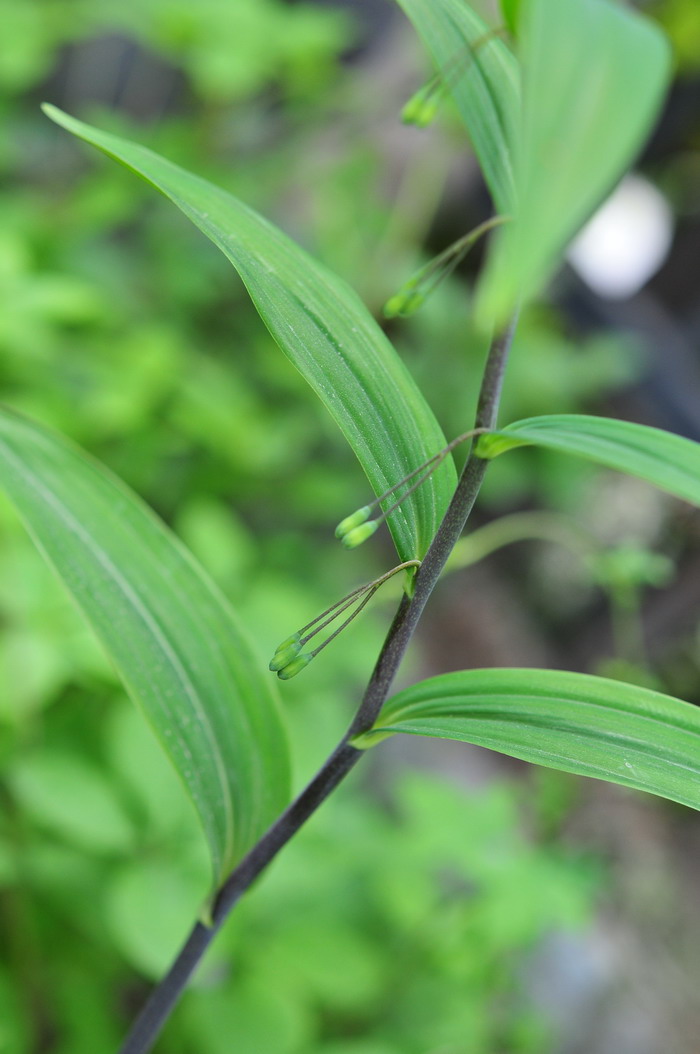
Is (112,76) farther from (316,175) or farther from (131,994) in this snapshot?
(131,994)

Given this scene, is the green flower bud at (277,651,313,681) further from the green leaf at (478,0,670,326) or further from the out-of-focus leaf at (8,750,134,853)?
the out-of-focus leaf at (8,750,134,853)

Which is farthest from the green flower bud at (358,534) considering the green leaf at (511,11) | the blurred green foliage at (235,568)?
the blurred green foliage at (235,568)

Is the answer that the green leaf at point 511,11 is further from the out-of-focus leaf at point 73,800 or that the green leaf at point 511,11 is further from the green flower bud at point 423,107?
the out-of-focus leaf at point 73,800

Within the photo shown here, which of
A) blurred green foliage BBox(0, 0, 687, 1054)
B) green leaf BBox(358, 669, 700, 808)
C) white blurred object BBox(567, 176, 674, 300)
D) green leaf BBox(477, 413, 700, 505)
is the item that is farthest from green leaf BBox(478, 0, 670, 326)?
white blurred object BBox(567, 176, 674, 300)

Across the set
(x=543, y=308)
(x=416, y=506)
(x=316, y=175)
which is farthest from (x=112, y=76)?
(x=416, y=506)

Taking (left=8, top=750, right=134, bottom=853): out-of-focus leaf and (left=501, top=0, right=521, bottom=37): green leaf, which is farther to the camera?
(left=8, top=750, right=134, bottom=853): out-of-focus leaf

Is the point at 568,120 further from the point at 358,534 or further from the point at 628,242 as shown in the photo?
the point at 628,242

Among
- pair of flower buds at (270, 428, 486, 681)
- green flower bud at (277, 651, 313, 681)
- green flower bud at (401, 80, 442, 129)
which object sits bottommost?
green flower bud at (277, 651, 313, 681)
